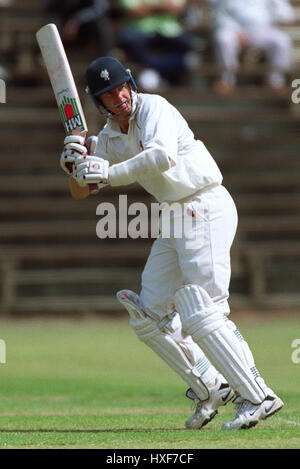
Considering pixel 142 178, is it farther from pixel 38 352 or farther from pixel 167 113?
pixel 38 352

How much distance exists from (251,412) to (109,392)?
1989mm

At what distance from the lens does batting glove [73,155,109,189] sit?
13.2 ft

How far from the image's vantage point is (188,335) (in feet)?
14.5

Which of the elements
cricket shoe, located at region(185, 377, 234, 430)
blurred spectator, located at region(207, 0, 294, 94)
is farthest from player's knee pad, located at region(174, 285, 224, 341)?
blurred spectator, located at region(207, 0, 294, 94)

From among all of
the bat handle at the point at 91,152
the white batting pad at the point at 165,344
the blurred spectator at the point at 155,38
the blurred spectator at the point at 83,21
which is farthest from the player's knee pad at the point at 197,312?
the blurred spectator at the point at 83,21

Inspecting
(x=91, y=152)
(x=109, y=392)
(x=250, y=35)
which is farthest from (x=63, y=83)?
(x=250, y=35)

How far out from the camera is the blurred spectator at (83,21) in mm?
12562

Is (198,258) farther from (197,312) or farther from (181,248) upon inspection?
(197,312)

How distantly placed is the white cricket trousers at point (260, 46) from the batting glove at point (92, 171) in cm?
927

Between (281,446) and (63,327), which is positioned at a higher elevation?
(281,446)

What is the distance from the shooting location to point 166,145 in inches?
159

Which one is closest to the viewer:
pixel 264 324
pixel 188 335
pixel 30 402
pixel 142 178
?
pixel 142 178

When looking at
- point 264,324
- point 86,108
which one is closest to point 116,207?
point 86,108

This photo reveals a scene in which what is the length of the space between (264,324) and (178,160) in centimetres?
644
